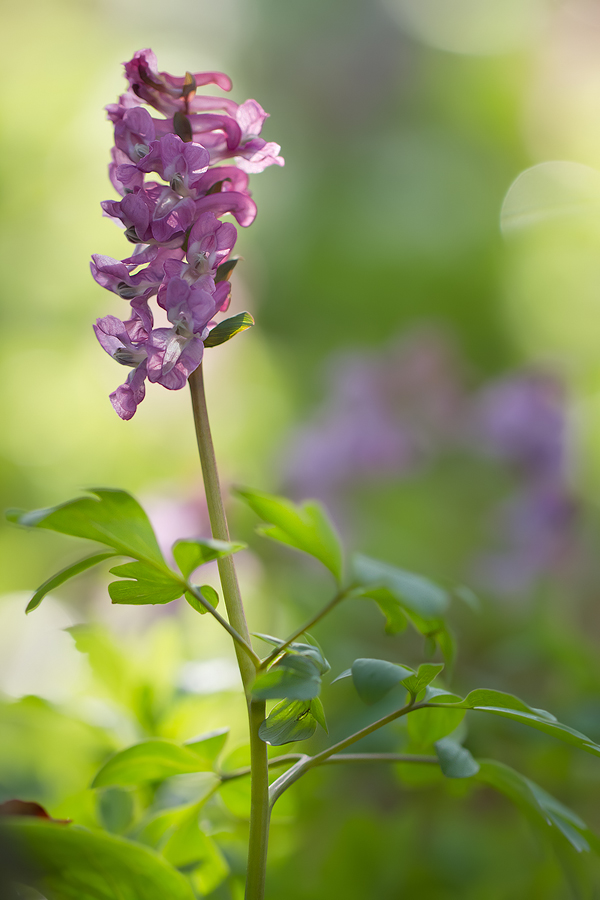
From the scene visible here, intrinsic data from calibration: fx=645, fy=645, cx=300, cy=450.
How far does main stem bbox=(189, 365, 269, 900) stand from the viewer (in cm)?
20

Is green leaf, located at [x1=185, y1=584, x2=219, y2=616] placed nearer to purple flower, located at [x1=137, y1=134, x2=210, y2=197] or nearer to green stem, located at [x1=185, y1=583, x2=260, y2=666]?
green stem, located at [x1=185, y1=583, x2=260, y2=666]

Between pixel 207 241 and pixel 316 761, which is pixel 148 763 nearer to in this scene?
pixel 316 761

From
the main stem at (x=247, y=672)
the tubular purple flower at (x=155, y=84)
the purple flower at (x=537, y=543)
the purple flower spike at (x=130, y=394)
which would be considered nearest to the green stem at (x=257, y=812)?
the main stem at (x=247, y=672)

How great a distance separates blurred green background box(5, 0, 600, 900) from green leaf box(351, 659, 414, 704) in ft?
0.45

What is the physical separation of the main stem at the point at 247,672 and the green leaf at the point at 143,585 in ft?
0.05

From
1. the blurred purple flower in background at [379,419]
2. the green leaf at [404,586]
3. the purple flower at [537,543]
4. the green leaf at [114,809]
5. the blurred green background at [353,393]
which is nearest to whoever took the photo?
the green leaf at [404,586]

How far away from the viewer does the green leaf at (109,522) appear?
182 millimetres

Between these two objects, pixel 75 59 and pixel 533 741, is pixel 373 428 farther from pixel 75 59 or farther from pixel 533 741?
pixel 75 59

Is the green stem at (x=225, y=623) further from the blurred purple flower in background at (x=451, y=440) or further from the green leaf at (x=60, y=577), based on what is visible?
the blurred purple flower in background at (x=451, y=440)

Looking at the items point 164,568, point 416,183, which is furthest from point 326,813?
point 416,183

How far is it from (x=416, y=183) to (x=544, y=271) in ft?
1.78

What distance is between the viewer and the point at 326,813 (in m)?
0.44

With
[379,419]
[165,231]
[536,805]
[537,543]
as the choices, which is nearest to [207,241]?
[165,231]

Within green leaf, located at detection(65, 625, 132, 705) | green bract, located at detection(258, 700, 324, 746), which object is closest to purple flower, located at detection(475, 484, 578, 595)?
green leaf, located at detection(65, 625, 132, 705)
